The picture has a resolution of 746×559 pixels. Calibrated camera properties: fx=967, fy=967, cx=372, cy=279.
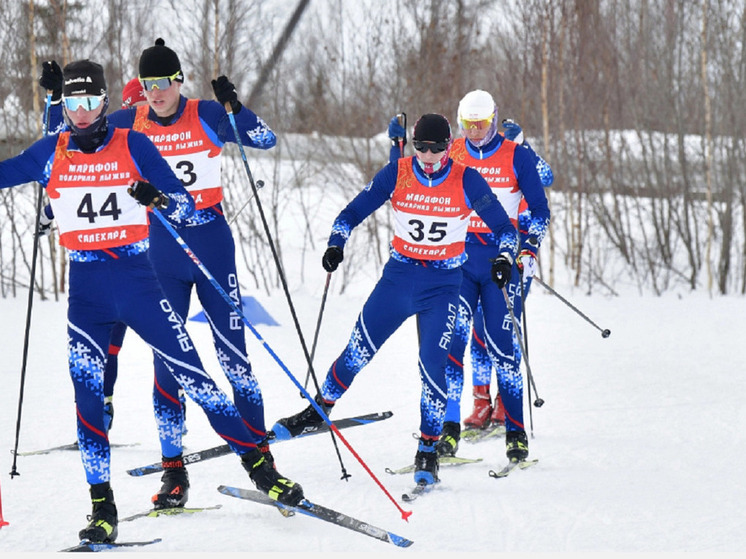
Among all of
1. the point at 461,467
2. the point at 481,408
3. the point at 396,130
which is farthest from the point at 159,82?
the point at 481,408

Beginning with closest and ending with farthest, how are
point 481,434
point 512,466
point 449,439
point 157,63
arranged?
1. point 157,63
2. point 512,466
3. point 449,439
4. point 481,434

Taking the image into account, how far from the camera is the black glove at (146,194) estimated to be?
3441mm

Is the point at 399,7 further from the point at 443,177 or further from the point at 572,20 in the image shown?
the point at 443,177

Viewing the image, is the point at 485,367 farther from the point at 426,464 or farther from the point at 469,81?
the point at 469,81

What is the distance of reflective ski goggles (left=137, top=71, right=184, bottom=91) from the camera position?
416cm

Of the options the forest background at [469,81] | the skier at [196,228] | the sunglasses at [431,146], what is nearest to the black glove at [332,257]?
the skier at [196,228]

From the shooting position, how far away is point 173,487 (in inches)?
159

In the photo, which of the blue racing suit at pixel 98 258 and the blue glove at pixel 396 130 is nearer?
the blue racing suit at pixel 98 258

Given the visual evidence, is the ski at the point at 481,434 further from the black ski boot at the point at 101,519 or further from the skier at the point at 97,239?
the black ski boot at the point at 101,519

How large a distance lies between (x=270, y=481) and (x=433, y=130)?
5.66ft

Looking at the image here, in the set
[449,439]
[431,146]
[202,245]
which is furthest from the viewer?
[449,439]

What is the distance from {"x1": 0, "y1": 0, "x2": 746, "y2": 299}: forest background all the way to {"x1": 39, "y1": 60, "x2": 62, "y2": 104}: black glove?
20.1 feet

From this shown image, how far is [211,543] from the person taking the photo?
362cm

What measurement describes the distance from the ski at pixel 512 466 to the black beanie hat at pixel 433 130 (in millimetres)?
1606
